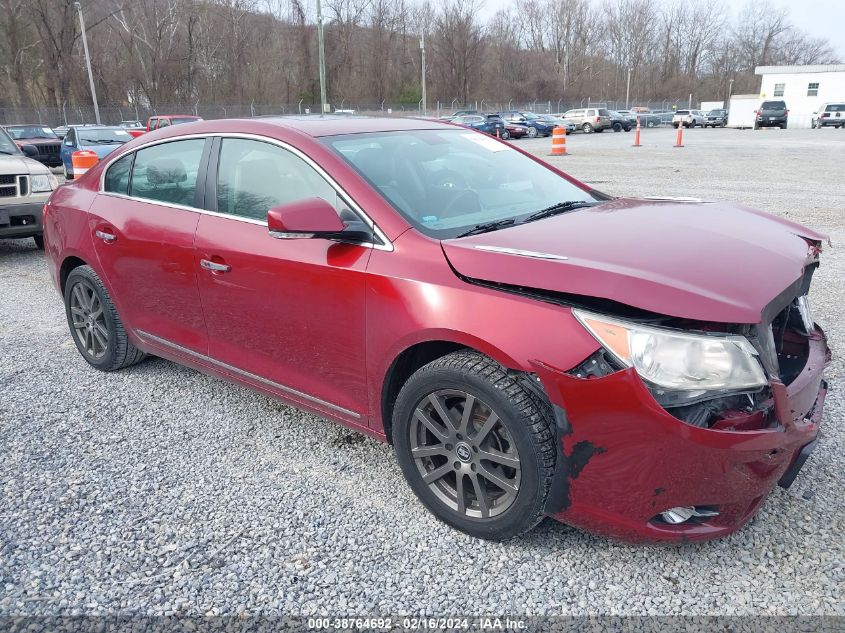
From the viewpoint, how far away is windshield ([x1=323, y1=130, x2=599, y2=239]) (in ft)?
9.52

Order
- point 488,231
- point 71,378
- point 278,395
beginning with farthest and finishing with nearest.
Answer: point 71,378, point 278,395, point 488,231

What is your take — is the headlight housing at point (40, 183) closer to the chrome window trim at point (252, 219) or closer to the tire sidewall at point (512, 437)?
the chrome window trim at point (252, 219)

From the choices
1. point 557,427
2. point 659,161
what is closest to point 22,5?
point 659,161


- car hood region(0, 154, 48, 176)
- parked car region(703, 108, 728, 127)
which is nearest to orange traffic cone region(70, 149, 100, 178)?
car hood region(0, 154, 48, 176)

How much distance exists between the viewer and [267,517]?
2818 mm

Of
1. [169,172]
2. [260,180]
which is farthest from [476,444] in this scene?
[169,172]

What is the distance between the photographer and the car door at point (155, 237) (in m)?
3.49

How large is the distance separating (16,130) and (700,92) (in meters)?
90.6

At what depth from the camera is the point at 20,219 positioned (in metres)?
7.69

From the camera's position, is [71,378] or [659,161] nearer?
[71,378]

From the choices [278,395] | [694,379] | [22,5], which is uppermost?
[22,5]

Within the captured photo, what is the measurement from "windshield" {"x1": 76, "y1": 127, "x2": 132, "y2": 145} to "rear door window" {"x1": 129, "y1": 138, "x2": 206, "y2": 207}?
1486cm

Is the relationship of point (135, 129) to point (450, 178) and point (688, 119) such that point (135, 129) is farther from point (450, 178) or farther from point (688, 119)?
point (688, 119)

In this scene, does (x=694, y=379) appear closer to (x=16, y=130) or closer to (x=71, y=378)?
(x=71, y=378)
